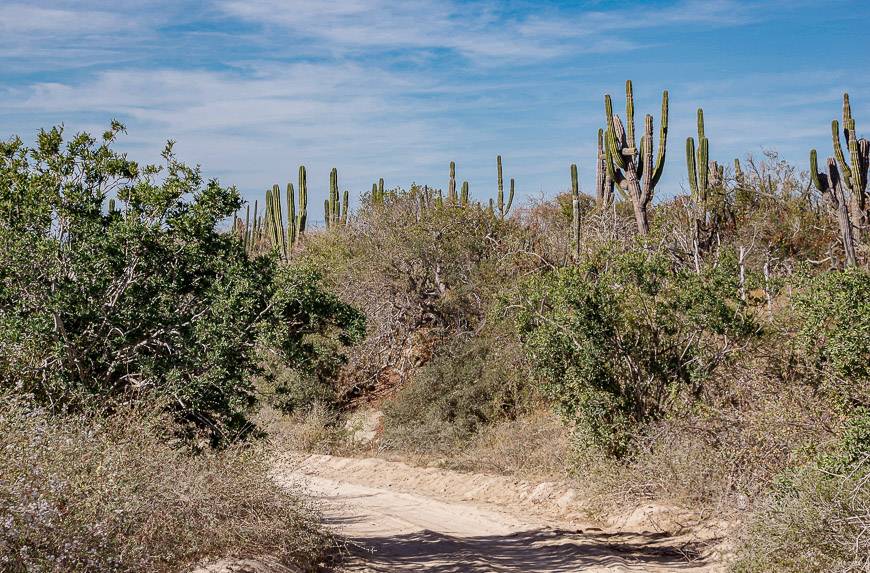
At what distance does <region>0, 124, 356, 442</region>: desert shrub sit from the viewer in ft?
31.0

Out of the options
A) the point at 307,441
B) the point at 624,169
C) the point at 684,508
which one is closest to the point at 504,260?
the point at 624,169

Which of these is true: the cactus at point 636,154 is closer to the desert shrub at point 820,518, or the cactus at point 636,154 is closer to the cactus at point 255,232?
the desert shrub at point 820,518

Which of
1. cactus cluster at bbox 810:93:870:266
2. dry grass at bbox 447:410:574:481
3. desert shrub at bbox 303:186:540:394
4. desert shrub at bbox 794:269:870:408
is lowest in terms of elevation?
dry grass at bbox 447:410:574:481

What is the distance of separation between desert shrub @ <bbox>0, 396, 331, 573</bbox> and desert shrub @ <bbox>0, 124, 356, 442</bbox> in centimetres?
66

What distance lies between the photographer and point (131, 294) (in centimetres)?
1006

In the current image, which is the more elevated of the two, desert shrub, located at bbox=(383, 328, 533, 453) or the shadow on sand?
desert shrub, located at bbox=(383, 328, 533, 453)

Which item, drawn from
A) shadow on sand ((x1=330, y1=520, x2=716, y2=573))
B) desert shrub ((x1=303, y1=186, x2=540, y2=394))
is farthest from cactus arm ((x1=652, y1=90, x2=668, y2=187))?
shadow on sand ((x1=330, y1=520, x2=716, y2=573))

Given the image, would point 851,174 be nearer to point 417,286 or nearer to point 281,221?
point 417,286

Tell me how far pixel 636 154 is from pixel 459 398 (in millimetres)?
7830

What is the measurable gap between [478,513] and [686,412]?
12.6ft

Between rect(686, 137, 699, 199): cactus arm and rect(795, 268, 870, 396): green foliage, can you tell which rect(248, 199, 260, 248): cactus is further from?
rect(795, 268, 870, 396): green foliage

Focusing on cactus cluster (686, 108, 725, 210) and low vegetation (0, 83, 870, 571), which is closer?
low vegetation (0, 83, 870, 571)

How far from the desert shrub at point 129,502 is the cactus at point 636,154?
49.6 ft

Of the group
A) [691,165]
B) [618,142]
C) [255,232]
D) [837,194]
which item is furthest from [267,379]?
[255,232]
